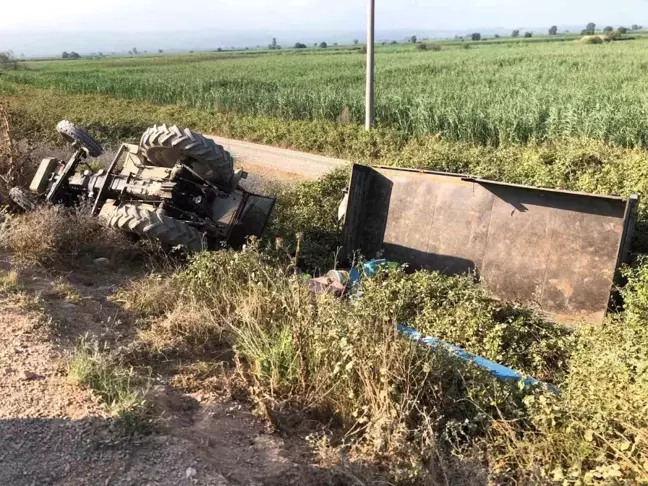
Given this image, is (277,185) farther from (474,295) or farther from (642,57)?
(642,57)

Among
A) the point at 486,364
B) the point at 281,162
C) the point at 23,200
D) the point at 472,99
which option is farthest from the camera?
the point at 472,99

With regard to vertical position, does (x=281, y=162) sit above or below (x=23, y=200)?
below

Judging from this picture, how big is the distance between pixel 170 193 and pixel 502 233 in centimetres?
409

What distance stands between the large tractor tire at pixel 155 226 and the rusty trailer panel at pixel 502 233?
210 cm

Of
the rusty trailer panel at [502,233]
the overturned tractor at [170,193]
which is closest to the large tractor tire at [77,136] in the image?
the overturned tractor at [170,193]

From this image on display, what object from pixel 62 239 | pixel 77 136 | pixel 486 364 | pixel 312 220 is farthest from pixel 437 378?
pixel 77 136

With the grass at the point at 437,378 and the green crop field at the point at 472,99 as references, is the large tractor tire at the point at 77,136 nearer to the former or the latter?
the grass at the point at 437,378

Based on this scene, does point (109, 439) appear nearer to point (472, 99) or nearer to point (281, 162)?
point (281, 162)

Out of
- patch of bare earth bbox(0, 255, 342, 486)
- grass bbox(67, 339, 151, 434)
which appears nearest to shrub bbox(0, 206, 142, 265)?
patch of bare earth bbox(0, 255, 342, 486)

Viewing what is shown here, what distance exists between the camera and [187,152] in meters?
6.89

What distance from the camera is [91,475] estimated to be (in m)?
3.08

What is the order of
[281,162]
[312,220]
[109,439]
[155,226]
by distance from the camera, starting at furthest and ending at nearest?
1. [281,162]
2. [312,220]
3. [155,226]
4. [109,439]

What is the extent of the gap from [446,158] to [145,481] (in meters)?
8.27

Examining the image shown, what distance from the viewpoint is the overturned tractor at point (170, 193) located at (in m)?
6.52
